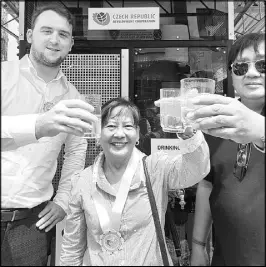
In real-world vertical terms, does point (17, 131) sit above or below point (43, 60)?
below

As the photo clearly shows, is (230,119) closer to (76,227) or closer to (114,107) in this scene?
(114,107)

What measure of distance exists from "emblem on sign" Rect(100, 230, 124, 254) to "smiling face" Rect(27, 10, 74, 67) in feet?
3.02

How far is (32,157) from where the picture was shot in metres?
1.57

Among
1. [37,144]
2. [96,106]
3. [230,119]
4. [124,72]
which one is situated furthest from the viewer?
[124,72]

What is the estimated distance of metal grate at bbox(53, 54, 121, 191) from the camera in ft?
9.10

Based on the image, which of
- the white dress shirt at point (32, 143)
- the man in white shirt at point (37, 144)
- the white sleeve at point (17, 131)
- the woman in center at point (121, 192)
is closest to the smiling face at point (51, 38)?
the man in white shirt at point (37, 144)

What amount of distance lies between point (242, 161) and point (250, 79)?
30 cm

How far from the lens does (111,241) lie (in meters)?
1.38

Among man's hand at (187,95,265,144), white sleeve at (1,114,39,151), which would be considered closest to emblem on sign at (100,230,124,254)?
white sleeve at (1,114,39,151)

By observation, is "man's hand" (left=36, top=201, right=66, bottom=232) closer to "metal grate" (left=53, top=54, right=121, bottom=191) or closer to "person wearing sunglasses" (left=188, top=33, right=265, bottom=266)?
"person wearing sunglasses" (left=188, top=33, right=265, bottom=266)

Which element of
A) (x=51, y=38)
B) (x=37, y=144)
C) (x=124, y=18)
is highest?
(x=124, y=18)

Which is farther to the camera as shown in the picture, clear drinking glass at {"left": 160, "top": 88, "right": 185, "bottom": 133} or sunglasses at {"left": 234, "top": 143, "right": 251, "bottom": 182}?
clear drinking glass at {"left": 160, "top": 88, "right": 185, "bottom": 133}

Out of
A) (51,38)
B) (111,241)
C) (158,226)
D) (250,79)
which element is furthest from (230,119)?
(51,38)

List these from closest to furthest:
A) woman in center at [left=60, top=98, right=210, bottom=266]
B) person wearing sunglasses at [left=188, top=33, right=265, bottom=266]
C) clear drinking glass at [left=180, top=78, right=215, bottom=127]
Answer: person wearing sunglasses at [left=188, top=33, right=265, bottom=266] < clear drinking glass at [left=180, top=78, right=215, bottom=127] < woman in center at [left=60, top=98, right=210, bottom=266]
